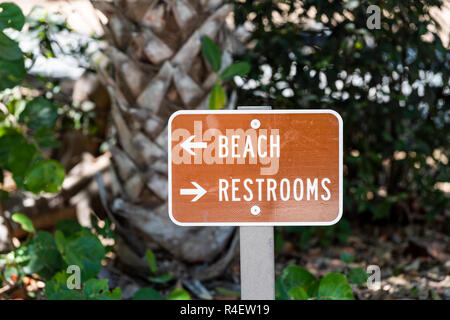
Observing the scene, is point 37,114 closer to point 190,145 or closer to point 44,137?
point 44,137

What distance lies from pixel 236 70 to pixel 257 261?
908mm

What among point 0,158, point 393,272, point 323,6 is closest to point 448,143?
point 393,272

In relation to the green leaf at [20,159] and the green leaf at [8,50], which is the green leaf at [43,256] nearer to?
the green leaf at [20,159]

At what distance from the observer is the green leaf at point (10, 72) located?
1836mm

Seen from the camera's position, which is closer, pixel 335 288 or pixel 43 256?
pixel 335 288

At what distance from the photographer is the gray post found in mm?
1239

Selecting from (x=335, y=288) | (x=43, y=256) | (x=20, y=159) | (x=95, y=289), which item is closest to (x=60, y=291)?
(x=95, y=289)

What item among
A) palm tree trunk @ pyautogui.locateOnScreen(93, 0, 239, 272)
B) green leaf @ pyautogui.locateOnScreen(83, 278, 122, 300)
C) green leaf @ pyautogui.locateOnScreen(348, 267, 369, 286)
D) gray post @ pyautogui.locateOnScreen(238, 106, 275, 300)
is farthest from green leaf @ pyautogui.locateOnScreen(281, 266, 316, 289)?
gray post @ pyautogui.locateOnScreen(238, 106, 275, 300)

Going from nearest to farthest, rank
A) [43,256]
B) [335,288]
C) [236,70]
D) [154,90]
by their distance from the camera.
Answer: [335,288] < [43,256] < [236,70] < [154,90]

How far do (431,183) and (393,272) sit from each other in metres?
0.42

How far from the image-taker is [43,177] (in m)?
1.95

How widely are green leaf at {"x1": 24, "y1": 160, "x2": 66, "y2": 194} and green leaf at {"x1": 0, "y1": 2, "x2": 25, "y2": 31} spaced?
18.6 inches

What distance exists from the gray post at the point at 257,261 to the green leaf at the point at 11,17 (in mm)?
901

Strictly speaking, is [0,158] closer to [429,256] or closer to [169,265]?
[169,265]
